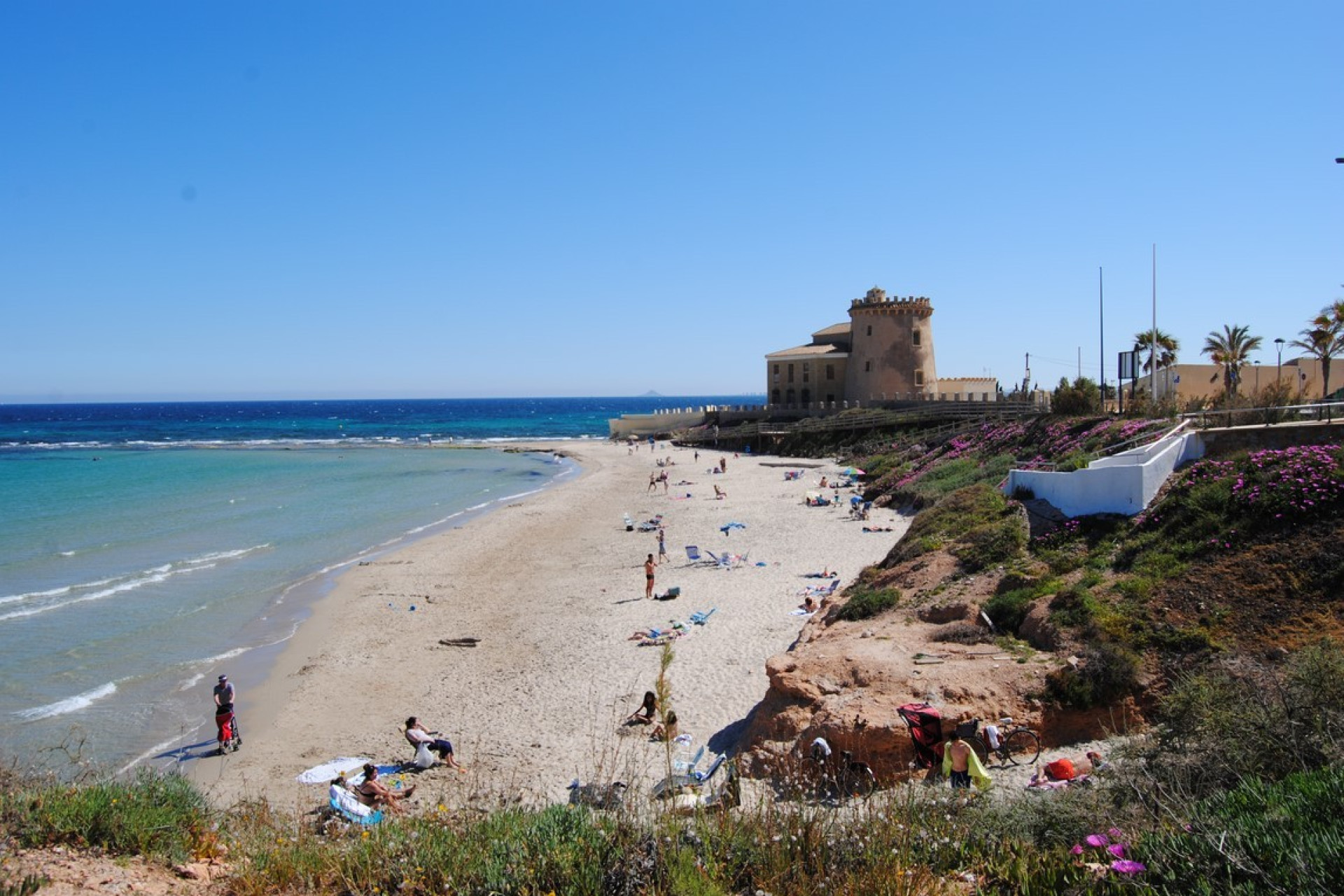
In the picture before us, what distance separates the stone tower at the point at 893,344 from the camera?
52125 mm

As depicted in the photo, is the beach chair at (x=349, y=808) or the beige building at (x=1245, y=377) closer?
the beach chair at (x=349, y=808)

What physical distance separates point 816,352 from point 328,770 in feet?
166

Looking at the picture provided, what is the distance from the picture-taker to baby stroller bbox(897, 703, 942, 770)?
8477 mm

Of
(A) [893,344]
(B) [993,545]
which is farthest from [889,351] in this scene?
(B) [993,545]

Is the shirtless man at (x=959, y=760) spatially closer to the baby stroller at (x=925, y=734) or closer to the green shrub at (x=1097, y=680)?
the baby stroller at (x=925, y=734)

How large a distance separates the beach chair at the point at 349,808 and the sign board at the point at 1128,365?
783 inches

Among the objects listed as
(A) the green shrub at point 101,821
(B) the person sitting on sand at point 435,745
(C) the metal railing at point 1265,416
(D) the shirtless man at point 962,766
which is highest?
(C) the metal railing at point 1265,416

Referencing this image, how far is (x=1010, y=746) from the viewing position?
887cm

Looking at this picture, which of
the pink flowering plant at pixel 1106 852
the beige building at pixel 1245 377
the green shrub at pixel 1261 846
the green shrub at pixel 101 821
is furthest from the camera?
the beige building at pixel 1245 377

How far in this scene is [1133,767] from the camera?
6754 millimetres

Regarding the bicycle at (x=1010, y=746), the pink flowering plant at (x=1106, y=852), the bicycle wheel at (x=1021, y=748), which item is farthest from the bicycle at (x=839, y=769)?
the pink flowering plant at (x=1106, y=852)

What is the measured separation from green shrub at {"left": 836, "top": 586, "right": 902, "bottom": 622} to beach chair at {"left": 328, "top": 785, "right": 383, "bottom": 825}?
723cm

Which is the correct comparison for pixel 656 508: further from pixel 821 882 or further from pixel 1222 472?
pixel 821 882

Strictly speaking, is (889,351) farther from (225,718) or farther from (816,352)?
(225,718)
